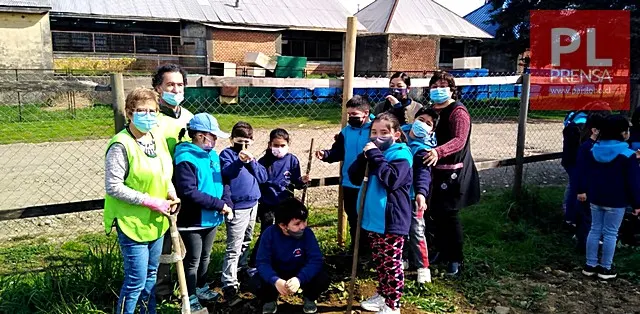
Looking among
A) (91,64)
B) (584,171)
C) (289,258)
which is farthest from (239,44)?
(289,258)

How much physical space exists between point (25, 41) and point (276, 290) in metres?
19.4

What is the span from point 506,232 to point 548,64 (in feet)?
57.0

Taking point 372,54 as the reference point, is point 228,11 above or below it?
above

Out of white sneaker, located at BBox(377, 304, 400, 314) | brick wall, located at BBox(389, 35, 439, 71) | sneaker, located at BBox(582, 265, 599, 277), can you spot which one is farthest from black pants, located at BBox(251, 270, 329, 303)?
brick wall, located at BBox(389, 35, 439, 71)

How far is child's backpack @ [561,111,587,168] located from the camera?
17.6ft

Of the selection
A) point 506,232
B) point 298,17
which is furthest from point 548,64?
point 506,232

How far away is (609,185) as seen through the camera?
434 cm

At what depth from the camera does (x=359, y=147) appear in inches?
160

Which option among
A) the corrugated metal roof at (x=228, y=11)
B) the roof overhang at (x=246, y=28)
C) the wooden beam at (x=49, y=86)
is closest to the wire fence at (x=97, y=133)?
the wooden beam at (x=49, y=86)

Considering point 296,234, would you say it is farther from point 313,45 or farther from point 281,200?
point 313,45

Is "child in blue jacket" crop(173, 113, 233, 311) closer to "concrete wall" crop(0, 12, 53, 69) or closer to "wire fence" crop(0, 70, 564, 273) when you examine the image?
"wire fence" crop(0, 70, 564, 273)

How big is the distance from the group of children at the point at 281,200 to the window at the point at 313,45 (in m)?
22.7

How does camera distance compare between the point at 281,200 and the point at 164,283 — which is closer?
the point at 164,283

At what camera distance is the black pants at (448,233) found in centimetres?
430
